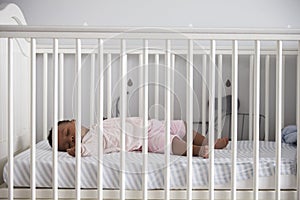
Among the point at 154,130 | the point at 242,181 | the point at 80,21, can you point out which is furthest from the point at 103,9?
the point at 242,181

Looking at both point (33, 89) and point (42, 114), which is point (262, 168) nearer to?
point (33, 89)

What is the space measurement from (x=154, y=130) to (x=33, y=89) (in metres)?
0.65

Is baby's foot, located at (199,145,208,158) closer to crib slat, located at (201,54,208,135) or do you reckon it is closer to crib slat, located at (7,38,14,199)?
crib slat, located at (201,54,208,135)

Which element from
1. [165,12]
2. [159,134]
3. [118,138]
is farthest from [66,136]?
[165,12]

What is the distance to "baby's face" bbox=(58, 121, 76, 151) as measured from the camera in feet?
7.71

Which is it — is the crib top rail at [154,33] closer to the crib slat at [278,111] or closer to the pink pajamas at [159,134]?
the crib slat at [278,111]

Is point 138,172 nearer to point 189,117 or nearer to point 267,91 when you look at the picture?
point 189,117

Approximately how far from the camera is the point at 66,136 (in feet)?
7.72

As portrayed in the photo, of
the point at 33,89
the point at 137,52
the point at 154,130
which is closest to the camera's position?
the point at 33,89

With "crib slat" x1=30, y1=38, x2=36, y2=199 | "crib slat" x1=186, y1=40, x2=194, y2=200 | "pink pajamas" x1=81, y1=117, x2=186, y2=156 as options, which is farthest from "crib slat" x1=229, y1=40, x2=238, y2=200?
"crib slat" x1=30, y1=38, x2=36, y2=199

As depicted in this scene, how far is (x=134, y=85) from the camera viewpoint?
285 centimetres

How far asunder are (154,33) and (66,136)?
0.72 meters

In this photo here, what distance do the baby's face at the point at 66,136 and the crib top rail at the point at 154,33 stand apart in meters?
0.58

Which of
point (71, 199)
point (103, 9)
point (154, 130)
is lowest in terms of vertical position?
point (71, 199)
